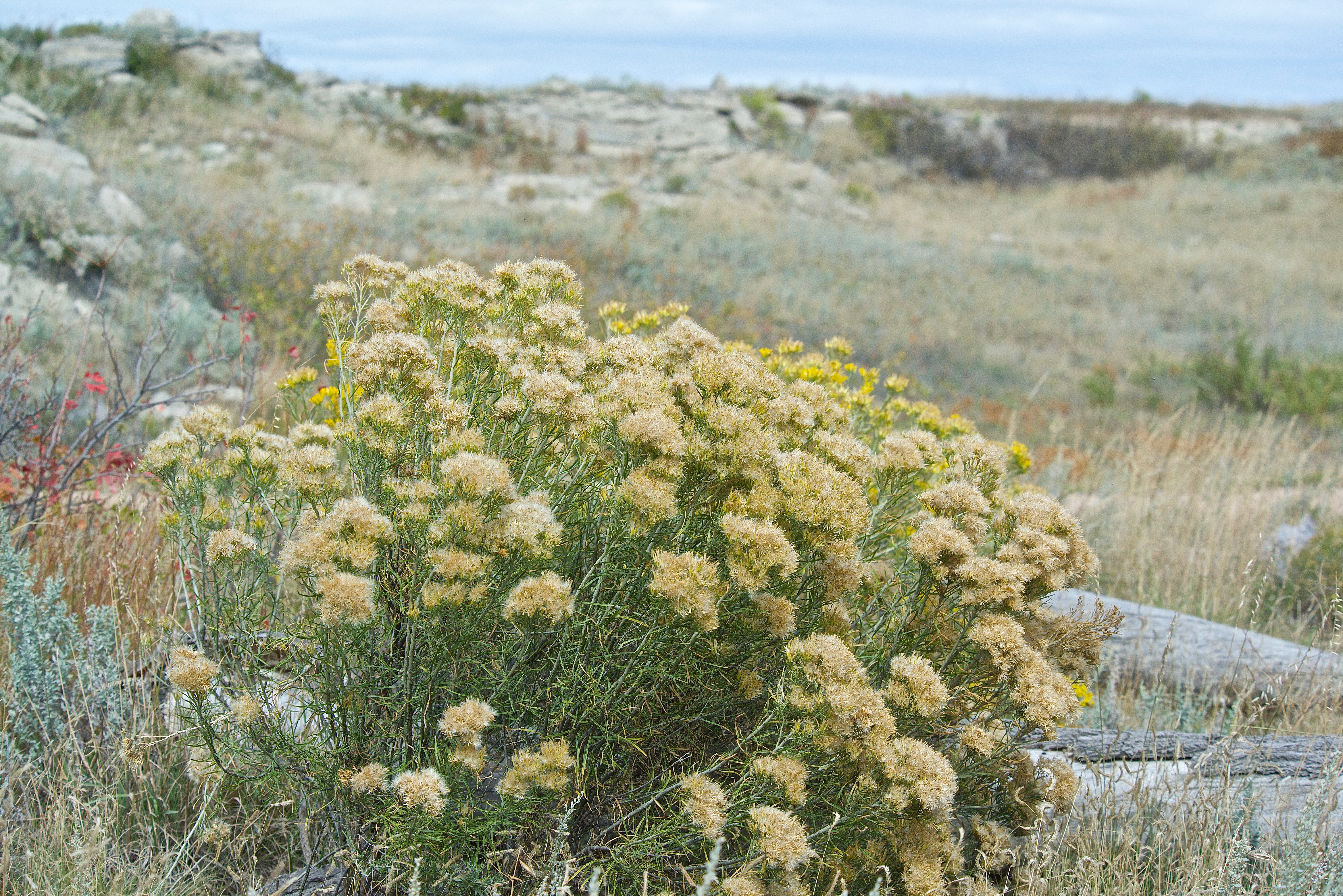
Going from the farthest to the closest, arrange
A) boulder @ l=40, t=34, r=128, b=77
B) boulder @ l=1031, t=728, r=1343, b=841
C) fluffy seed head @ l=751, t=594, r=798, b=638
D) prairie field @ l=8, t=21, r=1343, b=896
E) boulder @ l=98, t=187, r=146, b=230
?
boulder @ l=40, t=34, r=128, b=77 → boulder @ l=98, t=187, r=146, b=230 → boulder @ l=1031, t=728, r=1343, b=841 → prairie field @ l=8, t=21, r=1343, b=896 → fluffy seed head @ l=751, t=594, r=798, b=638

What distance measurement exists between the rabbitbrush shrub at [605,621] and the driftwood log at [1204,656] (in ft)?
6.26

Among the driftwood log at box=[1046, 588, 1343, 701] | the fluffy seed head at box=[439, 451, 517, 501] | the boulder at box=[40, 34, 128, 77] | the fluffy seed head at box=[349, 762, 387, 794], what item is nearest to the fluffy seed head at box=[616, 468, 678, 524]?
the fluffy seed head at box=[439, 451, 517, 501]

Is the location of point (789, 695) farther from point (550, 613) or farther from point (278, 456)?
point (278, 456)

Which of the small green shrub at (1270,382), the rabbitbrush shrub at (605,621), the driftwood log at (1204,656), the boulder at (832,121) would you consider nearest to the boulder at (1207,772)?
the rabbitbrush shrub at (605,621)

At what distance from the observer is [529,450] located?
2.53m

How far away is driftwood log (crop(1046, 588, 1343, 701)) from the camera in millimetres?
4121

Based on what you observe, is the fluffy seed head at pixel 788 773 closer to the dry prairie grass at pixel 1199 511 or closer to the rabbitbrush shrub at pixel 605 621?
Result: the rabbitbrush shrub at pixel 605 621

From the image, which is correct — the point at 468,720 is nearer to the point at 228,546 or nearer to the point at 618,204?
the point at 228,546

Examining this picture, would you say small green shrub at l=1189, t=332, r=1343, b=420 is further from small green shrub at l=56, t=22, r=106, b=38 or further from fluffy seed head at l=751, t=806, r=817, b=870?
small green shrub at l=56, t=22, r=106, b=38

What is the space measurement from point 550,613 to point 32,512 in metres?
3.26

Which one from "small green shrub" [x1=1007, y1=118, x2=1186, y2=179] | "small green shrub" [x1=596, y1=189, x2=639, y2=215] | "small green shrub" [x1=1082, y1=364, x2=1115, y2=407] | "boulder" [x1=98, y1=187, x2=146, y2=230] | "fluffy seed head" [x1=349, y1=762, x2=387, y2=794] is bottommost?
"small green shrub" [x1=1082, y1=364, x2=1115, y2=407]

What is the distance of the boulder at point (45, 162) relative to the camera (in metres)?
9.83

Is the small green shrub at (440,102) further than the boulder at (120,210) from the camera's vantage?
Yes

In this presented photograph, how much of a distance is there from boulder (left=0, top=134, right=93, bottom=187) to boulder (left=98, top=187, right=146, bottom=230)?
200 millimetres
